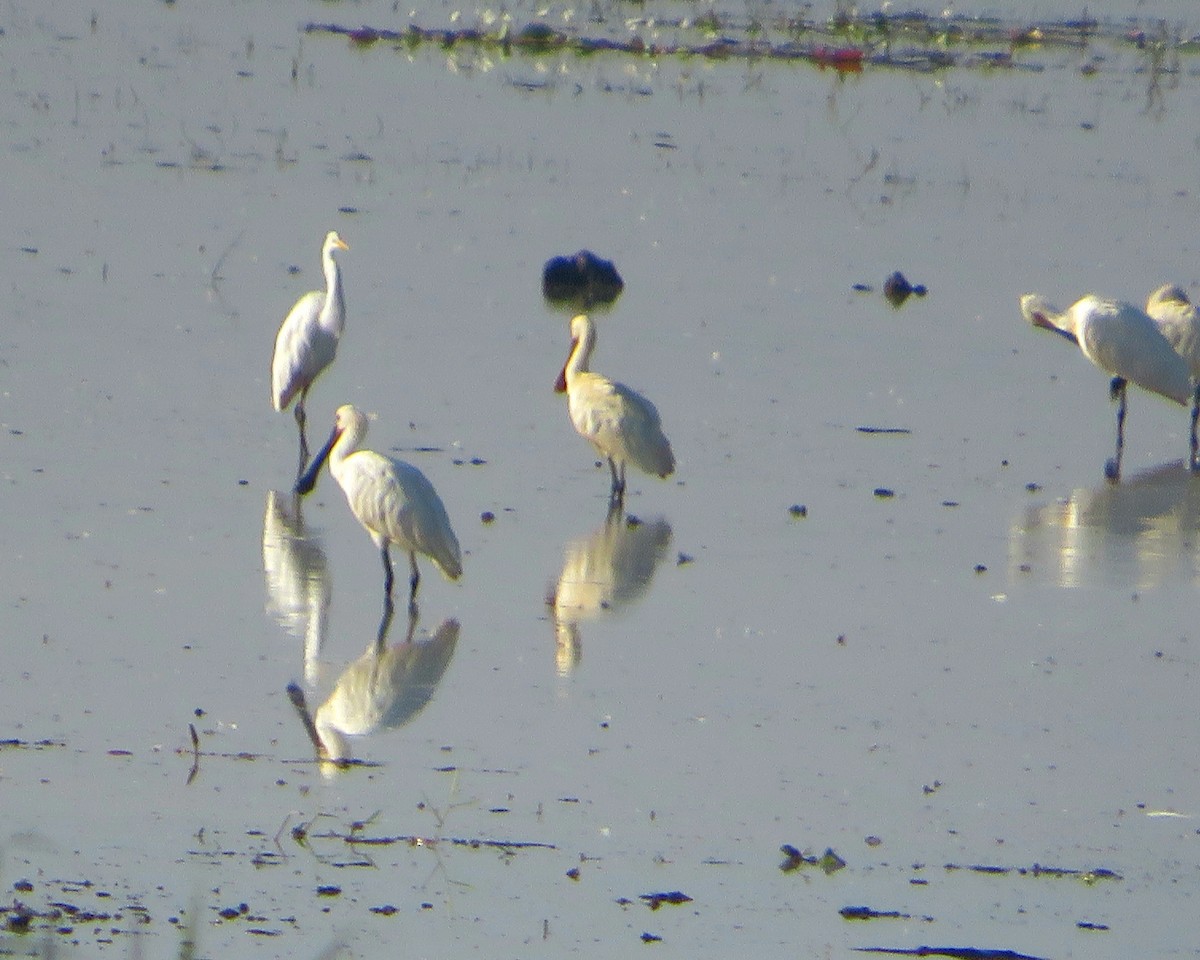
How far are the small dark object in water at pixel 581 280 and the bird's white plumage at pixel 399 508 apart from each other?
631cm

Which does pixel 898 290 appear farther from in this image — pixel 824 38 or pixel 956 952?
pixel 824 38

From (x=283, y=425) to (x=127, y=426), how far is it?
85 centimetres

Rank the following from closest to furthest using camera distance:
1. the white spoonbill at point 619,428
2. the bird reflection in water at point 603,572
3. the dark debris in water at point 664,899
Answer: the dark debris in water at point 664,899 < the bird reflection in water at point 603,572 < the white spoonbill at point 619,428

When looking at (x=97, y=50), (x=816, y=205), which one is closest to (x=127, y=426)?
(x=816, y=205)

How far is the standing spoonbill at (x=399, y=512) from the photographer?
8789mm

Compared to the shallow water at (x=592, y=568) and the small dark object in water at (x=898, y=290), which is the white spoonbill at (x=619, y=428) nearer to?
the shallow water at (x=592, y=568)

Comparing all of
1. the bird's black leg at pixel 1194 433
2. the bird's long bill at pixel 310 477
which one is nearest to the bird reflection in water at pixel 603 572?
the bird's long bill at pixel 310 477

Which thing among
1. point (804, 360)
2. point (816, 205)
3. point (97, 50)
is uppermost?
point (97, 50)

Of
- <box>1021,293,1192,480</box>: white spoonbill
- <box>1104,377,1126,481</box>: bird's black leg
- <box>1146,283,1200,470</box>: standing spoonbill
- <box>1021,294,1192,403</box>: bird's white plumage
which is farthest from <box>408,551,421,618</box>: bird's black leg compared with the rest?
<box>1146,283,1200,470</box>: standing spoonbill

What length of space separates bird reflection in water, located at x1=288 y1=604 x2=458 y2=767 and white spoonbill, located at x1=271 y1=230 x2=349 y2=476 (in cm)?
277

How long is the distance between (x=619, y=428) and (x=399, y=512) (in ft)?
6.61

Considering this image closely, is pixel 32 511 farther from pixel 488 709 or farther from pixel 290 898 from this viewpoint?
pixel 290 898

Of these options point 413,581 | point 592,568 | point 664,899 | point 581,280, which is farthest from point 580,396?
point 664,899

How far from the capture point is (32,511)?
952 centimetres
